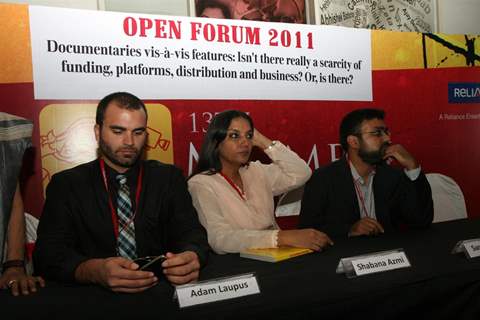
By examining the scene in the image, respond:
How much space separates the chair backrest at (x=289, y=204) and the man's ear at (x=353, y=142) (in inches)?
26.6

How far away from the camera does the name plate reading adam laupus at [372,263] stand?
61.3 inches

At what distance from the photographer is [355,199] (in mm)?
2637

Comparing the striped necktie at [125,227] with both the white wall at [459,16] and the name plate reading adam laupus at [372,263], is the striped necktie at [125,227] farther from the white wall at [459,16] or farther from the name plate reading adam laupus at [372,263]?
the white wall at [459,16]

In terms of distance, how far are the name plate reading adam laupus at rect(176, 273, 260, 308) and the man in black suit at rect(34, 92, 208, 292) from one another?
0.24 m

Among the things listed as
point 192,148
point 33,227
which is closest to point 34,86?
point 33,227

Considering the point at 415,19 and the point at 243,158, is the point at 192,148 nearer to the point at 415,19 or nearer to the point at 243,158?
the point at 243,158

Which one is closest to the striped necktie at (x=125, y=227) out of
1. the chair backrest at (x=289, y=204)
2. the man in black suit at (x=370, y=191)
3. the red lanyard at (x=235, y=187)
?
the red lanyard at (x=235, y=187)

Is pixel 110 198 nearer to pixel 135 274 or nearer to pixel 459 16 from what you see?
pixel 135 274

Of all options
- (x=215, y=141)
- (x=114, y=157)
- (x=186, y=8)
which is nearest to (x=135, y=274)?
(x=114, y=157)

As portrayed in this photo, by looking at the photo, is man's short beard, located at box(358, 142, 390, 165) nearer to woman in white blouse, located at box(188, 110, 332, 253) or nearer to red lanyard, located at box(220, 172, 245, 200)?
woman in white blouse, located at box(188, 110, 332, 253)

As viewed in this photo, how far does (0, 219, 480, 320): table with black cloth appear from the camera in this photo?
1.27m

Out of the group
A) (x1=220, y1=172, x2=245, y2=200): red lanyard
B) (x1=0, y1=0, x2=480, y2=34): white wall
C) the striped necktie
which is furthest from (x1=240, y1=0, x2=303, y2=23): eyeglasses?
the striped necktie

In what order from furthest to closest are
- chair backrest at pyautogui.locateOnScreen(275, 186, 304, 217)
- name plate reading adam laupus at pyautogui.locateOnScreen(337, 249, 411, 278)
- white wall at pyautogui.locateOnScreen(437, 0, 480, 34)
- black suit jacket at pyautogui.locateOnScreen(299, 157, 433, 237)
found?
white wall at pyautogui.locateOnScreen(437, 0, 480, 34)
chair backrest at pyautogui.locateOnScreen(275, 186, 304, 217)
black suit jacket at pyautogui.locateOnScreen(299, 157, 433, 237)
name plate reading adam laupus at pyautogui.locateOnScreen(337, 249, 411, 278)

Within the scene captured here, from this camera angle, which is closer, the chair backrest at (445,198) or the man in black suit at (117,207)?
the man in black suit at (117,207)
